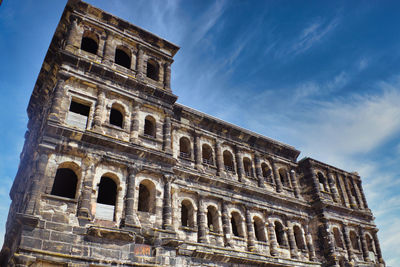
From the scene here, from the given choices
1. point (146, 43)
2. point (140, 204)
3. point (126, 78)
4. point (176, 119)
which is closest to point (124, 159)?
point (140, 204)

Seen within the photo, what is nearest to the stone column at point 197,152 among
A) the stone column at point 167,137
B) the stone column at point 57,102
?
the stone column at point 167,137

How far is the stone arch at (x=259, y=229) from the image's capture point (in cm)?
2050

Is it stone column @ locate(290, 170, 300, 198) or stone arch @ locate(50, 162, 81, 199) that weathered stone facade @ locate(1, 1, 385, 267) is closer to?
stone arch @ locate(50, 162, 81, 199)

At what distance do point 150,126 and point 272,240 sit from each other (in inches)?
397

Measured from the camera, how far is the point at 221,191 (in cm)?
1998

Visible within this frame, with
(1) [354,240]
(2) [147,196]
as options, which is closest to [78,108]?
(2) [147,196]

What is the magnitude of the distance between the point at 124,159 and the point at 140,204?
294cm

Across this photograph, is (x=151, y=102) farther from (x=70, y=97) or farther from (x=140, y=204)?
(x=140, y=204)

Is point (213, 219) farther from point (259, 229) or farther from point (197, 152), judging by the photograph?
point (197, 152)

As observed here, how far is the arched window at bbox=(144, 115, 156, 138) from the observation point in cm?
1806

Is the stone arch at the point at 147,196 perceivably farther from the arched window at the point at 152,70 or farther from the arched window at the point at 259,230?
the arched window at the point at 259,230

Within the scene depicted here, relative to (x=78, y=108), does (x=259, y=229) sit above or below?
below

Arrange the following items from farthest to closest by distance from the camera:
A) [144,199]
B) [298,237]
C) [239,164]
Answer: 1. [298,237]
2. [239,164]
3. [144,199]

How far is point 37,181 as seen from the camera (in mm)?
13094
